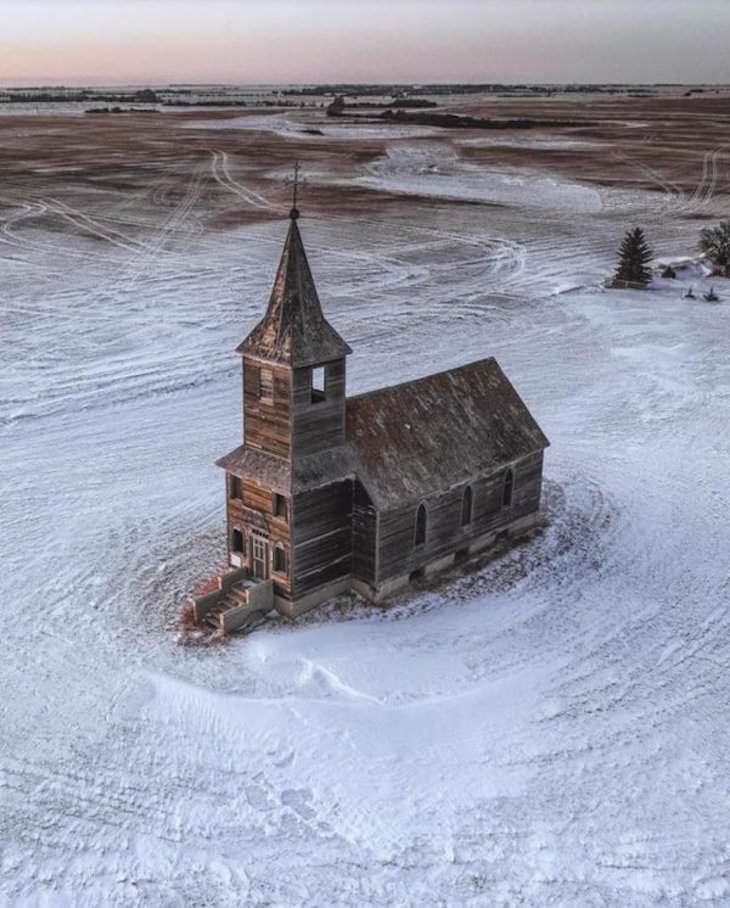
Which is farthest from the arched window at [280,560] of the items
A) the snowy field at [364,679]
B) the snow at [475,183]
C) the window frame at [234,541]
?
the snow at [475,183]

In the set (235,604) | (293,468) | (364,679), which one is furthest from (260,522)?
(364,679)

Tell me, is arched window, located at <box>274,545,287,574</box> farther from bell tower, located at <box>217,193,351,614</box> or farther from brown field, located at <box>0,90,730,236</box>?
brown field, located at <box>0,90,730,236</box>

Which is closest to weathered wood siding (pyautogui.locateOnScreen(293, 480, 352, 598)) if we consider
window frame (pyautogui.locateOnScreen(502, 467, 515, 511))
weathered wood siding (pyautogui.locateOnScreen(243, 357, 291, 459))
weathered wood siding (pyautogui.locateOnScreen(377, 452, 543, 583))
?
weathered wood siding (pyautogui.locateOnScreen(377, 452, 543, 583))

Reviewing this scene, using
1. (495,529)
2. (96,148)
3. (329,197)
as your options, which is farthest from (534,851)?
(96,148)

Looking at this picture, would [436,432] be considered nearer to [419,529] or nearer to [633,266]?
[419,529]

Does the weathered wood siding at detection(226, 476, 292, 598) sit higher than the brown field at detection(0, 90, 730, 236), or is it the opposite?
the brown field at detection(0, 90, 730, 236)
